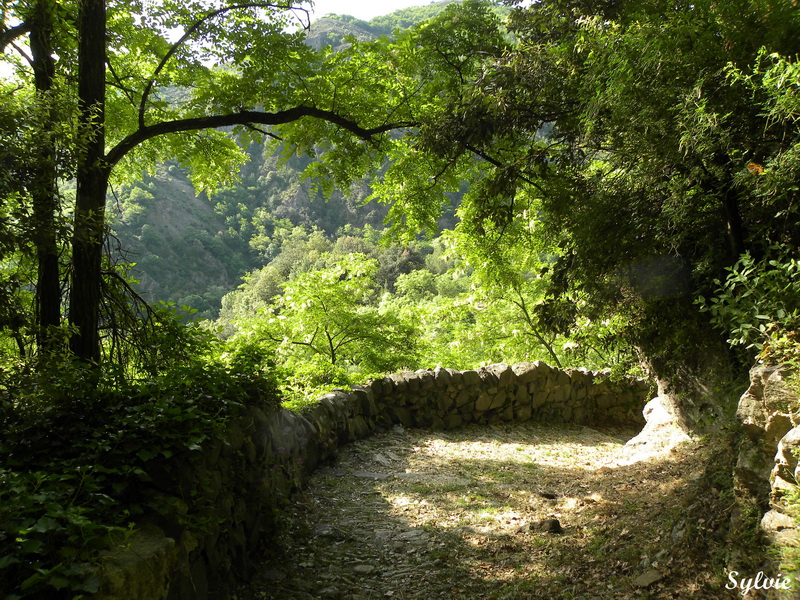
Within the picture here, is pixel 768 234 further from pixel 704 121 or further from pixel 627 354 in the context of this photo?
pixel 627 354

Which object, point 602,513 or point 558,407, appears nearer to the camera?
point 602,513

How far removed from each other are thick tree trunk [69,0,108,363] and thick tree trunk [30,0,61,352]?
0.16 meters

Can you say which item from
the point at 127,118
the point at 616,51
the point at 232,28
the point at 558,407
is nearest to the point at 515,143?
the point at 616,51

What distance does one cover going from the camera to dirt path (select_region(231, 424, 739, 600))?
3055 millimetres

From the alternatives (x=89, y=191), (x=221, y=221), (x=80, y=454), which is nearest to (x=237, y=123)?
(x=89, y=191)

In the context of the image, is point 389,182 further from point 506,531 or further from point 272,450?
point 506,531

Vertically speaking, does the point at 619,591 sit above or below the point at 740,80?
below

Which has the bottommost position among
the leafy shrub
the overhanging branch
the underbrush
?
the underbrush

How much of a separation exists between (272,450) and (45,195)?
95.4 inches

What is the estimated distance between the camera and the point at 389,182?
6395 millimetres

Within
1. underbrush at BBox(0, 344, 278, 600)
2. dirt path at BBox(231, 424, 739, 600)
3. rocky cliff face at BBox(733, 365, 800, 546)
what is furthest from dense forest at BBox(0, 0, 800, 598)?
dirt path at BBox(231, 424, 739, 600)

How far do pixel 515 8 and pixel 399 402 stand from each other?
6.04m

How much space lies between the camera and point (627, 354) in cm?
553

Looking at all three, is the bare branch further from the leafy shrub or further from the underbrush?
the leafy shrub
